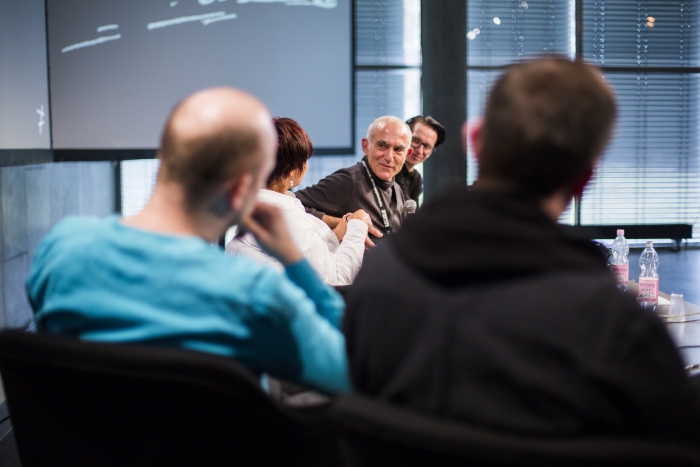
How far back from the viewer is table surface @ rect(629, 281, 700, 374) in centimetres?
176

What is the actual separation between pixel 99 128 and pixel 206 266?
4017 millimetres

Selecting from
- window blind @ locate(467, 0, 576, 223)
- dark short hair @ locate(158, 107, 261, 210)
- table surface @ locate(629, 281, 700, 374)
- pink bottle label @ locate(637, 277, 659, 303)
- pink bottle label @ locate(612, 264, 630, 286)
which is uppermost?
window blind @ locate(467, 0, 576, 223)

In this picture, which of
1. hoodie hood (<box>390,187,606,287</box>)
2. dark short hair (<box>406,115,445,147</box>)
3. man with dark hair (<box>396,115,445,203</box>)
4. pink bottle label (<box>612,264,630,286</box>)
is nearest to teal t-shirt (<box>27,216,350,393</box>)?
hoodie hood (<box>390,187,606,287</box>)

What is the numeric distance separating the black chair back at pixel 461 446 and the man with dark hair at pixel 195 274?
10.4 inches

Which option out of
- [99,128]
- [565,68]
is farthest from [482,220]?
[99,128]

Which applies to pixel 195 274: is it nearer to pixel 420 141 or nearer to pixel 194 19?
pixel 420 141

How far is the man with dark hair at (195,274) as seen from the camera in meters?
0.92

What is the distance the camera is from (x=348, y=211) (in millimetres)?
3307

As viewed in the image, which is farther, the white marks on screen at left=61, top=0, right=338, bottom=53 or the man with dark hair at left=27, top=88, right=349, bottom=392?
the white marks on screen at left=61, top=0, right=338, bottom=53

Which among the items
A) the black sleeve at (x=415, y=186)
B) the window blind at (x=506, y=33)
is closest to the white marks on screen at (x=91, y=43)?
the black sleeve at (x=415, y=186)

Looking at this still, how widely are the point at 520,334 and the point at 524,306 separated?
0.03m

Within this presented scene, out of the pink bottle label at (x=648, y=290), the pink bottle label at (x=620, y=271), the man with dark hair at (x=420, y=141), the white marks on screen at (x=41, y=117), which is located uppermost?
the white marks on screen at (x=41, y=117)

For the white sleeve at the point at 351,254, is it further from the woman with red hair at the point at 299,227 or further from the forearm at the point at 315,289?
the forearm at the point at 315,289

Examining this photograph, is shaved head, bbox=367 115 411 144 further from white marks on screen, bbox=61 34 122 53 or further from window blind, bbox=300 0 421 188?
window blind, bbox=300 0 421 188
